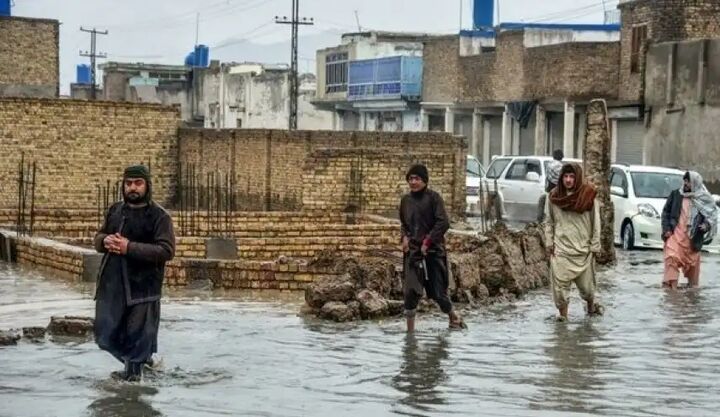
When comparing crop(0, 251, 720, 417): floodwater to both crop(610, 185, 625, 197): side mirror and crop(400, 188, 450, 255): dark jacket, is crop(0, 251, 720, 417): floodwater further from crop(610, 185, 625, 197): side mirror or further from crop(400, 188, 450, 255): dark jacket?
crop(610, 185, 625, 197): side mirror

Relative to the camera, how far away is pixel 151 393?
9.82m

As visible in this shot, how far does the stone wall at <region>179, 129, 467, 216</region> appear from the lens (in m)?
27.4

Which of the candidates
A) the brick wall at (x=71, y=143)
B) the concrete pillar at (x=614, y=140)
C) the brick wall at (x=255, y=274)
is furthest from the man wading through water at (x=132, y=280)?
the concrete pillar at (x=614, y=140)

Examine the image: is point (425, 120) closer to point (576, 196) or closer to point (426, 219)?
point (576, 196)

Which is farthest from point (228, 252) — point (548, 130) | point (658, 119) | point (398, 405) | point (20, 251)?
point (548, 130)

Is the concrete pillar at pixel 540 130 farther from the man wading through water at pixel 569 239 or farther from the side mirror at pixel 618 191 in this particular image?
the man wading through water at pixel 569 239

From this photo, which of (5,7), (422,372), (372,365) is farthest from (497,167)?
(422,372)

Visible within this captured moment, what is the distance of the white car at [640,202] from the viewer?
960 inches

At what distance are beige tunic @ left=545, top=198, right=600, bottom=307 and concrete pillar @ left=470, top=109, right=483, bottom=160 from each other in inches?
1583

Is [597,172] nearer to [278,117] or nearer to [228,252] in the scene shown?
[228,252]

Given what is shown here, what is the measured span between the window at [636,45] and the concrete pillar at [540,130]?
564 cm

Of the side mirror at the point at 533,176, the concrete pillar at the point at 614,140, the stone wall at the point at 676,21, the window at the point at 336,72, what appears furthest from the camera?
the window at the point at 336,72

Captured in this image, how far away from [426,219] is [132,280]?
3675mm

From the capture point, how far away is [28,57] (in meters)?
43.0
